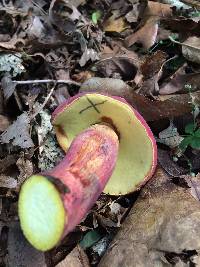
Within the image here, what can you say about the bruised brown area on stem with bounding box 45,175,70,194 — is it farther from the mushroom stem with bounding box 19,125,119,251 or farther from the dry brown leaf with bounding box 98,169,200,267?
the dry brown leaf with bounding box 98,169,200,267

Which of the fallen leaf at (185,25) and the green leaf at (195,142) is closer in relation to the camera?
the green leaf at (195,142)

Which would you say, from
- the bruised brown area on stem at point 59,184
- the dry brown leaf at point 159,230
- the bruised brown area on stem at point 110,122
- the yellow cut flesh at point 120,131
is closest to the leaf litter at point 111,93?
the dry brown leaf at point 159,230

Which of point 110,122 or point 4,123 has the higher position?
point 110,122

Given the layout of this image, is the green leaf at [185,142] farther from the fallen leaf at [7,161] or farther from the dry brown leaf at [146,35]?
the fallen leaf at [7,161]

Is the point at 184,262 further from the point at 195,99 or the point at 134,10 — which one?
the point at 134,10

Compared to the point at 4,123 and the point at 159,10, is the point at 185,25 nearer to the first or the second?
the point at 159,10

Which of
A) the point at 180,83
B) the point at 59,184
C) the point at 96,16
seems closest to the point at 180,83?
the point at 180,83
